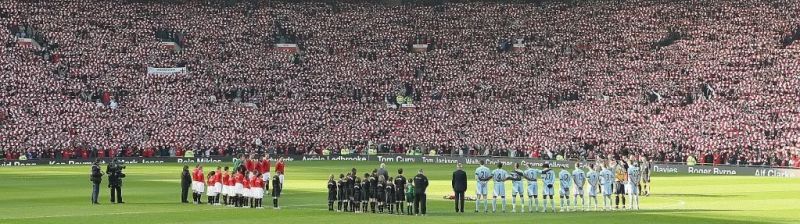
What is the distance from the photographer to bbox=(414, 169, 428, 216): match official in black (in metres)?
40.7

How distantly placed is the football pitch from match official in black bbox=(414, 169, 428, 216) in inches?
21.9

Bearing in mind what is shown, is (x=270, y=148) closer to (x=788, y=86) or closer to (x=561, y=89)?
(x=561, y=89)

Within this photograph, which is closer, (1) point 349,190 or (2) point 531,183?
(2) point 531,183

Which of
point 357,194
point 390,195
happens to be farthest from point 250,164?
point 390,195

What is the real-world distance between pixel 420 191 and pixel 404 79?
6200 cm

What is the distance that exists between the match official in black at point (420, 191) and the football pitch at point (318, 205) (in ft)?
1.83

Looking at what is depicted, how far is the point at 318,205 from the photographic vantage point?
46.0m

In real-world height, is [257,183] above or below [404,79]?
below

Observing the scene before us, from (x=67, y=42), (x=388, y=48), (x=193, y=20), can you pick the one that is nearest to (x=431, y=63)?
(x=388, y=48)

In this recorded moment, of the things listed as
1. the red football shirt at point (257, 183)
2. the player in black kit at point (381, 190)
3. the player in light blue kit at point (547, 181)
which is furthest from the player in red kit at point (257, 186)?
the player in light blue kit at point (547, 181)

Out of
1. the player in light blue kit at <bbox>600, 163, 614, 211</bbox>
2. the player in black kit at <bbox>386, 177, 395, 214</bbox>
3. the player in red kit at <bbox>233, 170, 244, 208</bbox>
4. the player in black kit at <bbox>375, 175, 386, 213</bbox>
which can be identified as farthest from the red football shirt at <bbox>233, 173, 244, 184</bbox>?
the player in light blue kit at <bbox>600, 163, 614, 211</bbox>

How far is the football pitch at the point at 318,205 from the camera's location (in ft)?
132

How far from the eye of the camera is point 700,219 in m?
40.4

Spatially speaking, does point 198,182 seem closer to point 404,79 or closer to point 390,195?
point 390,195
